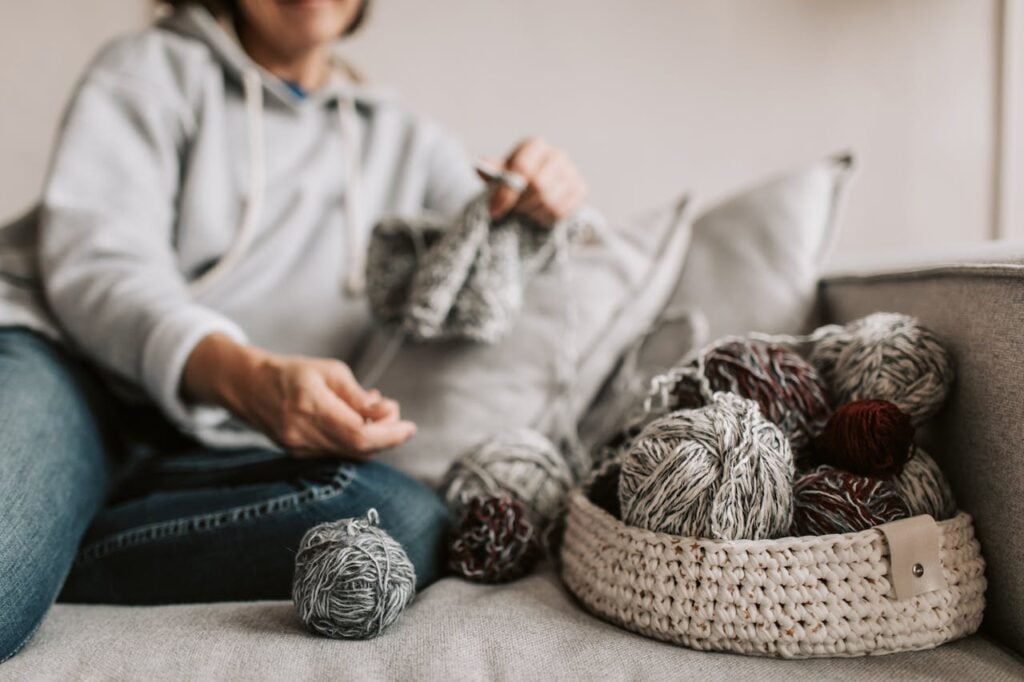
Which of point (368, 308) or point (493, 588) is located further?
point (368, 308)

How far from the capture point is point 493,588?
66 cm

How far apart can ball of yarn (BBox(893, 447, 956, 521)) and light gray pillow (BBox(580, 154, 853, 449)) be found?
0.93 feet

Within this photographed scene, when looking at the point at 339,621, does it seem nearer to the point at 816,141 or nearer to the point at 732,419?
the point at 732,419

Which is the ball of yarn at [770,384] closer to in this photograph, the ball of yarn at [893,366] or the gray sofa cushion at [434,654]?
the ball of yarn at [893,366]

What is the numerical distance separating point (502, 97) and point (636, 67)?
0.24m

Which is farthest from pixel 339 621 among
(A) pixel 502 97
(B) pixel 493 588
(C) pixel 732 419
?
(A) pixel 502 97

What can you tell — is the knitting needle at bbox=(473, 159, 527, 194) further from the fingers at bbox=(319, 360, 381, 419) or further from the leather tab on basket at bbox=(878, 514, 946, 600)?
the leather tab on basket at bbox=(878, 514, 946, 600)

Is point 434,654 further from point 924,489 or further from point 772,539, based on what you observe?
point 924,489

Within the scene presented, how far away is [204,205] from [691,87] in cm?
81

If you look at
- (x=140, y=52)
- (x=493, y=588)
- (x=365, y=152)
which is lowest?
(x=493, y=588)

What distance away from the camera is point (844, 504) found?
54cm

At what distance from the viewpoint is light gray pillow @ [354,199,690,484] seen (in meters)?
0.85

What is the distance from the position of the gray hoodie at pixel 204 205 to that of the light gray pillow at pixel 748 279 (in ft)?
1.24

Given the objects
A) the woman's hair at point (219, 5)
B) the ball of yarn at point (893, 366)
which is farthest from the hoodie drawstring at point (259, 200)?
the ball of yarn at point (893, 366)
